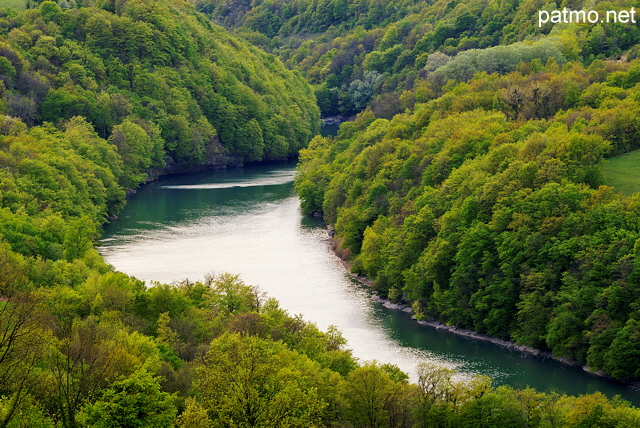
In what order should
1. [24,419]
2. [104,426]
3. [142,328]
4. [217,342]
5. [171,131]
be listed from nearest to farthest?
[24,419] → [104,426] → [217,342] → [142,328] → [171,131]

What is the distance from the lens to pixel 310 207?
141 meters

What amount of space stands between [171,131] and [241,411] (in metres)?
141

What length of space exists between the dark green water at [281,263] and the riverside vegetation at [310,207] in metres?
Result: 3.31

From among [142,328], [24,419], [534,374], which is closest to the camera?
[24,419]

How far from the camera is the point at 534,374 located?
251 ft

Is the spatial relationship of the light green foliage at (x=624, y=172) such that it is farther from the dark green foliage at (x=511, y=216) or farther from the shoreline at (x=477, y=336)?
the shoreline at (x=477, y=336)

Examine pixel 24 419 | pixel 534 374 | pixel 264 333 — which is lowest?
pixel 534 374

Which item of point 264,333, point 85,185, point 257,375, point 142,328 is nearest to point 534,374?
point 264,333

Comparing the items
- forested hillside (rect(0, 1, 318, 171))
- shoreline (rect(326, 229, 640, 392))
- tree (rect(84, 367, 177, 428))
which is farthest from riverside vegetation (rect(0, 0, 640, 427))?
shoreline (rect(326, 229, 640, 392))

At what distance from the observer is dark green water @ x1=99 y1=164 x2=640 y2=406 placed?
78.6m

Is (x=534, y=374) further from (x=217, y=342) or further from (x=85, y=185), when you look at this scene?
(x=85, y=185)

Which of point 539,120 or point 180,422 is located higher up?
point 539,120

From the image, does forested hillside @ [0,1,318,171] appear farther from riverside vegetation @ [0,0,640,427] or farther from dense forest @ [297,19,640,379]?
dense forest @ [297,19,640,379]

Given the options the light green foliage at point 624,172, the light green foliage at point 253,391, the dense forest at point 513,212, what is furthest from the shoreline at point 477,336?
the light green foliage at point 253,391
